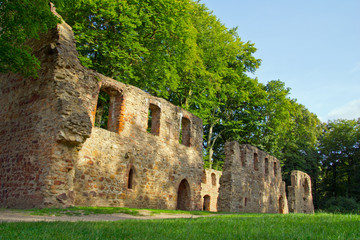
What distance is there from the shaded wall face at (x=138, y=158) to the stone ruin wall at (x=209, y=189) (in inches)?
362

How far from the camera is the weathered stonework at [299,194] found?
30562 millimetres

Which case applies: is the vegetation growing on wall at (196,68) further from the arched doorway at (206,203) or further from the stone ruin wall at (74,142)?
the arched doorway at (206,203)

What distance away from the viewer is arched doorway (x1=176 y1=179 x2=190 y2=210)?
17.2m

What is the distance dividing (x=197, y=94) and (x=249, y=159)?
6779mm

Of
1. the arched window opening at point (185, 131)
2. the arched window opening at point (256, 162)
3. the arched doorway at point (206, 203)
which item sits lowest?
the arched doorway at point (206, 203)

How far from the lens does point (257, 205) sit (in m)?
23.3

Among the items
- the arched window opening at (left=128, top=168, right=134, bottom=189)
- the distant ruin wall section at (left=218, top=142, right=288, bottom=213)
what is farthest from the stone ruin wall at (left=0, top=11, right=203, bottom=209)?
the distant ruin wall section at (left=218, top=142, right=288, bottom=213)

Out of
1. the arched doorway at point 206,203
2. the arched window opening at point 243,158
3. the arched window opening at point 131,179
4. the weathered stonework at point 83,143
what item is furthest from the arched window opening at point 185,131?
the arched doorway at point 206,203

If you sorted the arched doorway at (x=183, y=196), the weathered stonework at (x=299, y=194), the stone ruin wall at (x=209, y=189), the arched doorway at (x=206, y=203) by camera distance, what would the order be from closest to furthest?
the arched doorway at (x=183, y=196) → the stone ruin wall at (x=209, y=189) → the arched doorway at (x=206, y=203) → the weathered stonework at (x=299, y=194)

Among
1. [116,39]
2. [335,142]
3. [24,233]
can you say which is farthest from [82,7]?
[335,142]

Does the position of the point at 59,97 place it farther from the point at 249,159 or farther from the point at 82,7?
the point at 249,159

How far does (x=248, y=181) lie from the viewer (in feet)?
72.8

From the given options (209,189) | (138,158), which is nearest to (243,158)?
(209,189)

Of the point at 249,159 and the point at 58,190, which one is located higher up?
the point at 249,159
